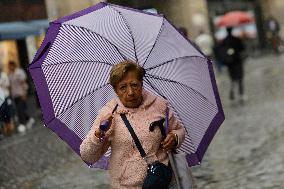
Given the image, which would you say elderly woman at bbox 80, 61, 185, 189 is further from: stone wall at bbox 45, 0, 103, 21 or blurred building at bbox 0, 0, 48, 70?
stone wall at bbox 45, 0, 103, 21

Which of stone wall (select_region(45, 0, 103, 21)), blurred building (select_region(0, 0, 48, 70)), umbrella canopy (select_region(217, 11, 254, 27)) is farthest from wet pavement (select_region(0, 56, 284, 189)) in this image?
umbrella canopy (select_region(217, 11, 254, 27))

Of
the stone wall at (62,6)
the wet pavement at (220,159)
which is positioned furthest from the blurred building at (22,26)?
the wet pavement at (220,159)

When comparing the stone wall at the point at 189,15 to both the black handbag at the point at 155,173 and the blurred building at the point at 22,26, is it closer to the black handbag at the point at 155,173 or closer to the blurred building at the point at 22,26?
the blurred building at the point at 22,26

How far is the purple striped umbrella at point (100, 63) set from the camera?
14.4 ft

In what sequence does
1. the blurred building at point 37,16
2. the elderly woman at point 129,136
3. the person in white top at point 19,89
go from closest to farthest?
the elderly woman at point 129,136, the person in white top at point 19,89, the blurred building at point 37,16

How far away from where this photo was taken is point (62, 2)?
86.6ft

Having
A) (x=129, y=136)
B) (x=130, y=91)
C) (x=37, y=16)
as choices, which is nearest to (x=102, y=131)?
(x=129, y=136)

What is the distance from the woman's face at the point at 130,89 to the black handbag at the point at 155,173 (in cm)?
10

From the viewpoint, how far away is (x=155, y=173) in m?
3.66

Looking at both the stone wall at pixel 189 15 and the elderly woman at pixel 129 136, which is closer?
the elderly woman at pixel 129 136

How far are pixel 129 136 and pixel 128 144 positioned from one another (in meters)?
0.05

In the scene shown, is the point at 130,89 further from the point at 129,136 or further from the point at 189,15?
the point at 189,15

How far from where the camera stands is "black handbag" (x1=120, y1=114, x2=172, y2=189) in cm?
364

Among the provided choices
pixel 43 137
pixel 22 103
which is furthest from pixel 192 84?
pixel 22 103
